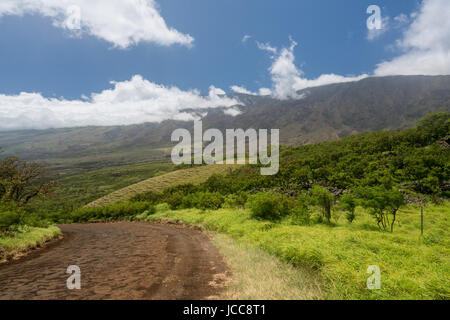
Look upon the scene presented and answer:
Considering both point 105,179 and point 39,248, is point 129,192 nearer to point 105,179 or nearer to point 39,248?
point 39,248

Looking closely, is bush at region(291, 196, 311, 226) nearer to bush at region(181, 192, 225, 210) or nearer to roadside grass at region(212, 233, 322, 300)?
roadside grass at region(212, 233, 322, 300)

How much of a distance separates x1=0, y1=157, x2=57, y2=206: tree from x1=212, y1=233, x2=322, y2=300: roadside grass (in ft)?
87.4

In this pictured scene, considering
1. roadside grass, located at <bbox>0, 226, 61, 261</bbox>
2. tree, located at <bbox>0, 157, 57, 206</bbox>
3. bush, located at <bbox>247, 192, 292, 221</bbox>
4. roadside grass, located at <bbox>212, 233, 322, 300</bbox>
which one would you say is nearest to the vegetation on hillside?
bush, located at <bbox>247, 192, 292, 221</bbox>

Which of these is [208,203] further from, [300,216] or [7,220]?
[7,220]

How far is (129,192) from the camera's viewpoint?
2616 inches

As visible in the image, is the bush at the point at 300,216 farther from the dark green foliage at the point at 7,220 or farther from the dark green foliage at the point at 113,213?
the dark green foliage at the point at 113,213

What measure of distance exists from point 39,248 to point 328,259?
629 inches

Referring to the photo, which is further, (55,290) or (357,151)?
(357,151)

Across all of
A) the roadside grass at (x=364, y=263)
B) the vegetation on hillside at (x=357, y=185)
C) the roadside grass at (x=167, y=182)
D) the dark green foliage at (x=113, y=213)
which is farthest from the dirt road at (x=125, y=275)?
the roadside grass at (x=167, y=182)

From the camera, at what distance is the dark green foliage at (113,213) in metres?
36.2

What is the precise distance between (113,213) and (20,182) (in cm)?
1569

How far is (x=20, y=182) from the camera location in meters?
23.7
